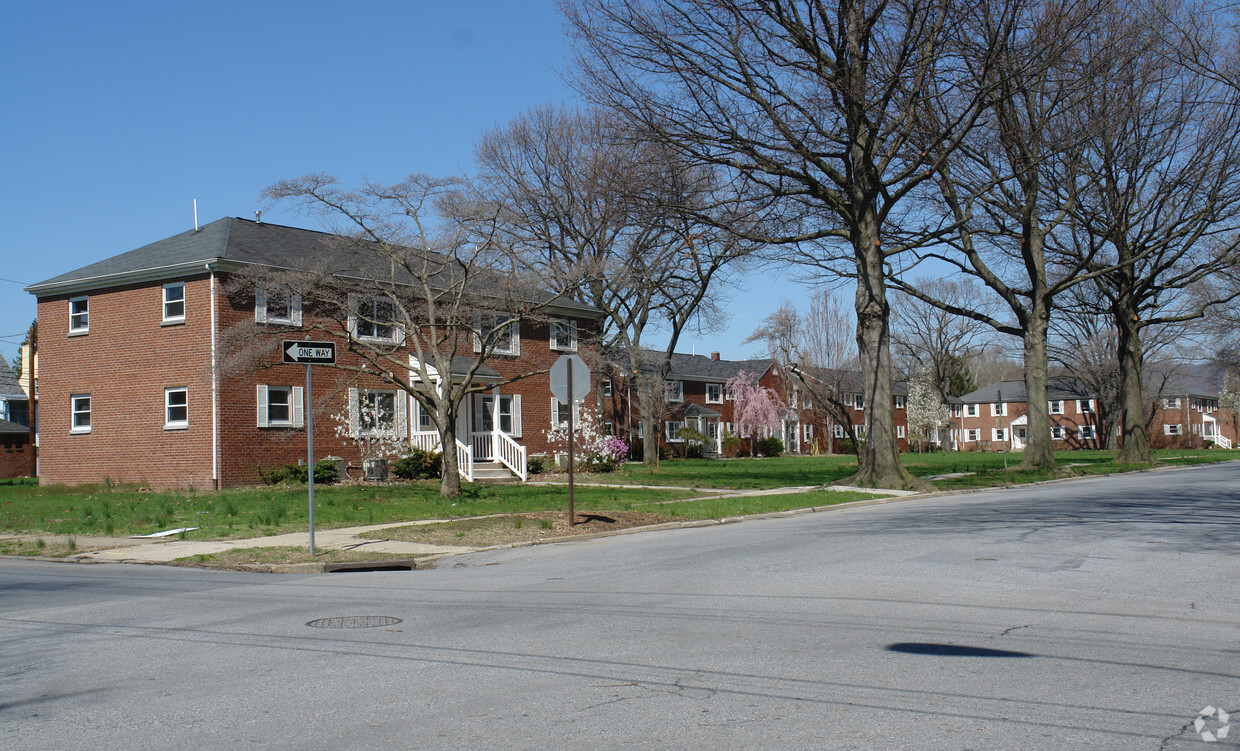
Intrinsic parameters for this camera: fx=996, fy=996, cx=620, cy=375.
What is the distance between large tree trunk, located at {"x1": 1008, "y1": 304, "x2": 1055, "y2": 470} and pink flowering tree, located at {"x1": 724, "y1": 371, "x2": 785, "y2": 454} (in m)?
31.7

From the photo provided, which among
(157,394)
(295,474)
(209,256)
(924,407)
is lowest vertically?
(295,474)

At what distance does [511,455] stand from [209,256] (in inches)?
436

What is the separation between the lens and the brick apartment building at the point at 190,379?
2869cm

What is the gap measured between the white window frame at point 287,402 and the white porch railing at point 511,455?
249 inches

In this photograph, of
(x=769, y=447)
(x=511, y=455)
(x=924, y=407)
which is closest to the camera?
(x=511, y=455)

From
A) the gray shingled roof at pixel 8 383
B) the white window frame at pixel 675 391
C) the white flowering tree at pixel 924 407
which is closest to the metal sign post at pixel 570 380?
the white window frame at pixel 675 391

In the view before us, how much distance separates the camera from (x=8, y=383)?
5375cm

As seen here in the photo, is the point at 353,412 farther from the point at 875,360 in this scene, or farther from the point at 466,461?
the point at 875,360

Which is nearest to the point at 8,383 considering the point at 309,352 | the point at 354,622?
the point at 309,352

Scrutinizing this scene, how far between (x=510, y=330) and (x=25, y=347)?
41.8 m

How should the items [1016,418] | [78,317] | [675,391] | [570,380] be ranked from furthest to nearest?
[1016,418]
[675,391]
[78,317]
[570,380]

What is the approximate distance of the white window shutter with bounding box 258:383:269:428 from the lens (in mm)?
29547

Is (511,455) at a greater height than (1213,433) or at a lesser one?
greater

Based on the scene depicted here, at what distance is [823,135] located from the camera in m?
22.4
